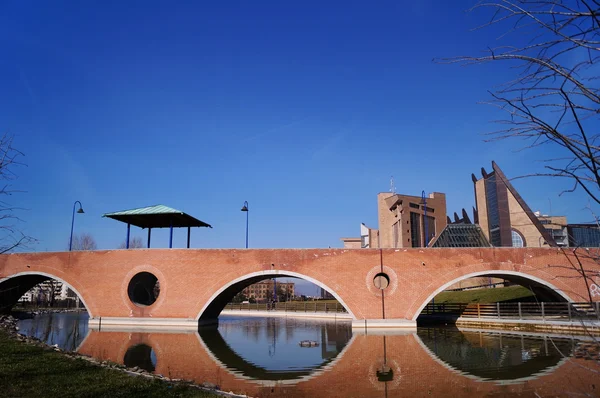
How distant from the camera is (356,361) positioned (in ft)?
55.5

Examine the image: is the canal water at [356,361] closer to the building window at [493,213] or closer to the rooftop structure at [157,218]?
the rooftop structure at [157,218]

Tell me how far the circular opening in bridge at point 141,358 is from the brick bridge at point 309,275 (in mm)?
9153

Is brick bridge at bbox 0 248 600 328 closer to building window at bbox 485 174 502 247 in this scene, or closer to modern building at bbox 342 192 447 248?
building window at bbox 485 174 502 247

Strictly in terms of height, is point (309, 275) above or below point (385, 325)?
above

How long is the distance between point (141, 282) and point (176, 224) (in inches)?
189

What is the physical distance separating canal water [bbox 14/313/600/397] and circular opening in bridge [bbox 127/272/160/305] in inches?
188

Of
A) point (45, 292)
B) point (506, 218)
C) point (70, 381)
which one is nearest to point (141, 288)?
point (70, 381)

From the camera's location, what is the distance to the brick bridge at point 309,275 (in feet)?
93.6

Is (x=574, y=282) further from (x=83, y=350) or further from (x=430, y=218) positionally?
(x=430, y=218)

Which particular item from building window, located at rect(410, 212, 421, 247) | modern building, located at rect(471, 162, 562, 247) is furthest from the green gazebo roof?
building window, located at rect(410, 212, 421, 247)

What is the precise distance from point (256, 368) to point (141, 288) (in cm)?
2018

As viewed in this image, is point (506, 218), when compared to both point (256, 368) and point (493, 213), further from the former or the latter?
point (256, 368)

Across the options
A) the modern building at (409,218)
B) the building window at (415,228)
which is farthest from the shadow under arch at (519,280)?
the building window at (415,228)

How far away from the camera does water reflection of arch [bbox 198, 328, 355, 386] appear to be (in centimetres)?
1373
